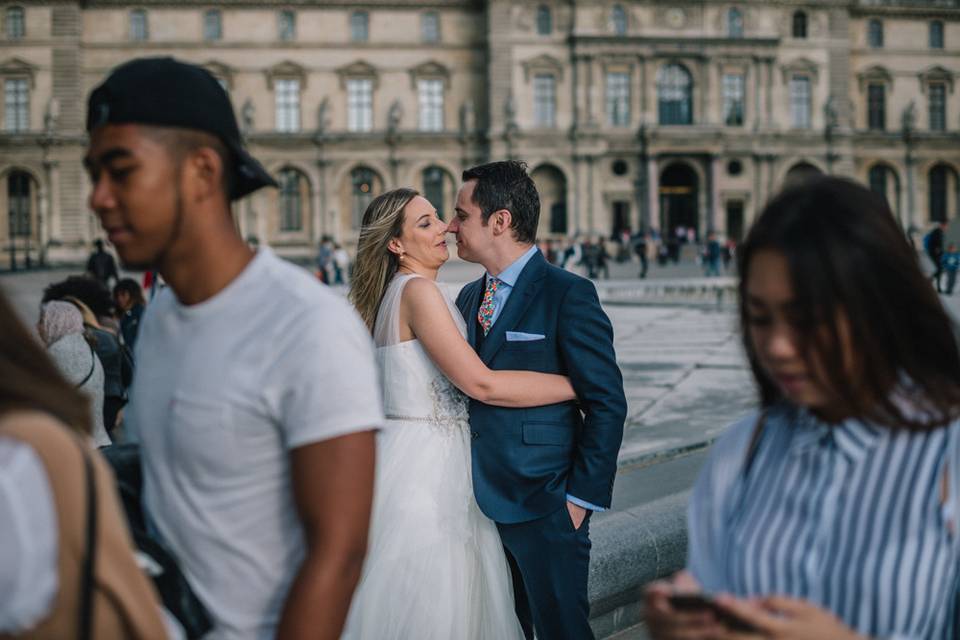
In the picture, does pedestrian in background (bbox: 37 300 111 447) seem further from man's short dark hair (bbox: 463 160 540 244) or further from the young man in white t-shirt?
the young man in white t-shirt

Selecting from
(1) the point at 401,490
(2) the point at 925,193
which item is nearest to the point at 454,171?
(2) the point at 925,193

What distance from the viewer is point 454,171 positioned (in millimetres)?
45562

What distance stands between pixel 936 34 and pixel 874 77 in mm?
4308

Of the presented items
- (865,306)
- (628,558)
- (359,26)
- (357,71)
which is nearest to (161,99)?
(865,306)

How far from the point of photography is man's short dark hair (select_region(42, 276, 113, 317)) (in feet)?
20.4

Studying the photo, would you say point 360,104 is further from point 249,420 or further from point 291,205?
point 249,420

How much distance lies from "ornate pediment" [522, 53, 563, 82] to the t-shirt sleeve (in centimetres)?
4403

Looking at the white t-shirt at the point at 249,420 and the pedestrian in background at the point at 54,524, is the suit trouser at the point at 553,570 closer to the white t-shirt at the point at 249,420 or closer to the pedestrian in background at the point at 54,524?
the white t-shirt at the point at 249,420

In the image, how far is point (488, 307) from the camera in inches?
141

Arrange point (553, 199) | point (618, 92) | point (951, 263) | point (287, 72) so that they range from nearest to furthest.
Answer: point (951, 263) → point (618, 92) → point (553, 199) → point (287, 72)

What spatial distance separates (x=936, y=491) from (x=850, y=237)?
0.44m

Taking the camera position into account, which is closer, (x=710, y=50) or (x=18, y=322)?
(x=18, y=322)

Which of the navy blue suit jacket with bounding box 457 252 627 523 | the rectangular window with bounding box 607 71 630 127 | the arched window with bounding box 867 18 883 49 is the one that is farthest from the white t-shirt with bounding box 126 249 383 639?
the arched window with bounding box 867 18 883 49

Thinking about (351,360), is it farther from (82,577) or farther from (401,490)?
(401,490)
